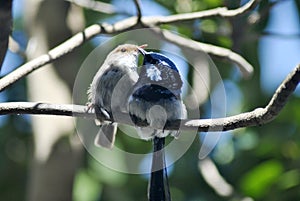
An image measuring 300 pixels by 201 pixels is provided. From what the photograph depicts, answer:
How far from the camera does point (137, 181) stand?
3.76m

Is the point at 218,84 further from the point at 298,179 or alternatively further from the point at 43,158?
the point at 43,158

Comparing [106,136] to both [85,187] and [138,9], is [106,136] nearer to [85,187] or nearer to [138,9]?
[138,9]

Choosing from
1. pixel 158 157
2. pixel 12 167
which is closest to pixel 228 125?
pixel 158 157

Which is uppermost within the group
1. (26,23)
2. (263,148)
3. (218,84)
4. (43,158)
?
(26,23)

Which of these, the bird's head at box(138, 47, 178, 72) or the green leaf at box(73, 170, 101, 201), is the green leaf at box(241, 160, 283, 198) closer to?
the green leaf at box(73, 170, 101, 201)

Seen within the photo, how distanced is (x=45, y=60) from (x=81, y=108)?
0.43 meters

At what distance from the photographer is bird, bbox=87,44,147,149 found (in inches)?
100

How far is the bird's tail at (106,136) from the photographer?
2731mm

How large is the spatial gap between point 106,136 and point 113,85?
0.74ft

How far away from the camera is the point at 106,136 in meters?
2.76

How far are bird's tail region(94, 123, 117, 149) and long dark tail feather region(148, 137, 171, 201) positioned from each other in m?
0.26

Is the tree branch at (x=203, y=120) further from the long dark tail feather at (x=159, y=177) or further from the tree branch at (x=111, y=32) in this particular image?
the long dark tail feather at (x=159, y=177)

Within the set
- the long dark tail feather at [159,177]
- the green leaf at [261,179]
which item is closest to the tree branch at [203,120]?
the long dark tail feather at [159,177]

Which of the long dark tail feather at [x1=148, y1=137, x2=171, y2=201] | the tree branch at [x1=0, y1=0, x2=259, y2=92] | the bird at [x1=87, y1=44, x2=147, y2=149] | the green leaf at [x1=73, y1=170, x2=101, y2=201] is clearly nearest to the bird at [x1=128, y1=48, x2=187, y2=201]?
the long dark tail feather at [x1=148, y1=137, x2=171, y2=201]
